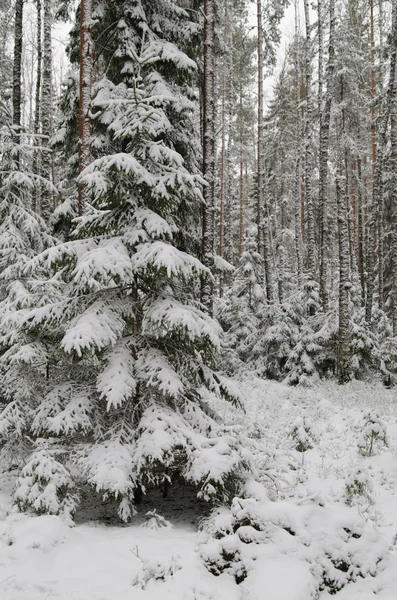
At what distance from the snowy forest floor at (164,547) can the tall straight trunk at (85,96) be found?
5.67 meters

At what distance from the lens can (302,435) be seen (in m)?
8.78

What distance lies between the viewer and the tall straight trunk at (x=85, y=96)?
27.9 ft

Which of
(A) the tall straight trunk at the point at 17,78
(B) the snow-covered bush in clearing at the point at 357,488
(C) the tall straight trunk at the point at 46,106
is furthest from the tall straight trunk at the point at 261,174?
(B) the snow-covered bush in clearing at the point at 357,488

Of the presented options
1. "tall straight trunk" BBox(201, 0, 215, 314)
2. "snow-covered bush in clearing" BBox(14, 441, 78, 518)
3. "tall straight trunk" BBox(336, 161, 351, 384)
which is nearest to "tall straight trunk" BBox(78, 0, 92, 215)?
"tall straight trunk" BBox(201, 0, 215, 314)

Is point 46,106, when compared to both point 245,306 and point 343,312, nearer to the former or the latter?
point 245,306

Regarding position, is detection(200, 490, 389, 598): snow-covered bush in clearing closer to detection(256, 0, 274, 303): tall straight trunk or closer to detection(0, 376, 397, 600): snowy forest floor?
detection(0, 376, 397, 600): snowy forest floor

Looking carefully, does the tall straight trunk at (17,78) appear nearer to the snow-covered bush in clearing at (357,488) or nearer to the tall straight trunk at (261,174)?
the tall straight trunk at (261,174)

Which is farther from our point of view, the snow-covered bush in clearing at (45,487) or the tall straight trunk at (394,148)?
the tall straight trunk at (394,148)

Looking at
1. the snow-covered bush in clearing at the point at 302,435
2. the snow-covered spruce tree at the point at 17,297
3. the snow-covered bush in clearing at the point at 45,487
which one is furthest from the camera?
the snow-covered bush in clearing at the point at 302,435

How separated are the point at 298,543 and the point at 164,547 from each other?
1.53 m

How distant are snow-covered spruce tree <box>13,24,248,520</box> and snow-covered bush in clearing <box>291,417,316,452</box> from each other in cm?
288

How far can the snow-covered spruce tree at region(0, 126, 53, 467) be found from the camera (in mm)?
6863

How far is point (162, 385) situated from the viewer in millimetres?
5746

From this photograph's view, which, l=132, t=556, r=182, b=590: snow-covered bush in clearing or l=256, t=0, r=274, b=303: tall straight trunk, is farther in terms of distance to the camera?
l=256, t=0, r=274, b=303: tall straight trunk
